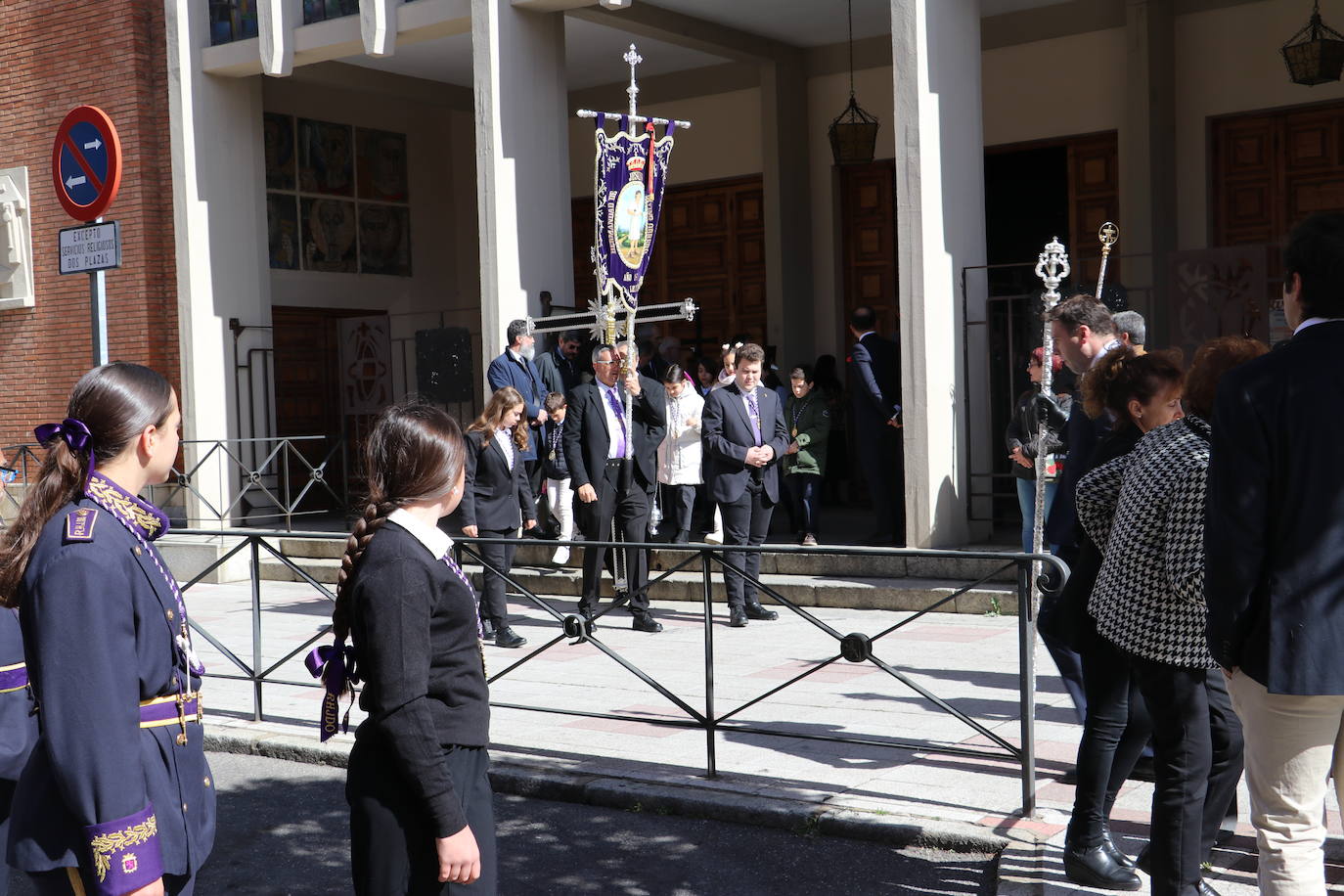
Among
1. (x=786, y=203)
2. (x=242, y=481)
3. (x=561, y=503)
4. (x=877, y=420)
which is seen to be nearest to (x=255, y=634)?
(x=561, y=503)

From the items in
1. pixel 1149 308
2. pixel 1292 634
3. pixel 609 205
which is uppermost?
pixel 609 205

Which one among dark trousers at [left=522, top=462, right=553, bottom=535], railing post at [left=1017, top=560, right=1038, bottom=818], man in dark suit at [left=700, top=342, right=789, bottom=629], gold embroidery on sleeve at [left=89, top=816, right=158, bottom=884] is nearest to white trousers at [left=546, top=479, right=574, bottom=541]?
dark trousers at [left=522, top=462, right=553, bottom=535]

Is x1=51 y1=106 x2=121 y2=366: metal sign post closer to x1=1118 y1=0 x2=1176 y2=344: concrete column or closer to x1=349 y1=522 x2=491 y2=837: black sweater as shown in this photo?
x1=349 y1=522 x2=491 y2=837: black sweater

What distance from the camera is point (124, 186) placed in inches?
590

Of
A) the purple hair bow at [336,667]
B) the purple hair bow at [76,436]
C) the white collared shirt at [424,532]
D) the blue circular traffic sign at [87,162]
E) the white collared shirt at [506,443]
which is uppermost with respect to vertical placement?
the blue circular traffic sign at [87,162]

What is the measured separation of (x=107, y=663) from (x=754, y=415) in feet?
25.8

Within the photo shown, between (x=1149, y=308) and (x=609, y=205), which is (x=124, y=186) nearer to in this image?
(x=609, y=205)

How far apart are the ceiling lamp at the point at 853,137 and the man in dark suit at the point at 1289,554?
37.3 feet

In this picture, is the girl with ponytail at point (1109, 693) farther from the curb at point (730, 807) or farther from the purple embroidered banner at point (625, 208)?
the purple embroidered banner at point (625, 208)

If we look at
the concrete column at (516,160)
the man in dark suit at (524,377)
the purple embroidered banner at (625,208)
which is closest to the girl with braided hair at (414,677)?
the purple embroidered banner at (625,208)


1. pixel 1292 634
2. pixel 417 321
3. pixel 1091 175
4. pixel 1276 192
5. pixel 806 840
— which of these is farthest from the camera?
pixel 417 321

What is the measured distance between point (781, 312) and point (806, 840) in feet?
36.0

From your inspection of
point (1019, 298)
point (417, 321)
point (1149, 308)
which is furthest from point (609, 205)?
point (417, 321)

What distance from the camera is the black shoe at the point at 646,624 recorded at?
9969 millimetres
